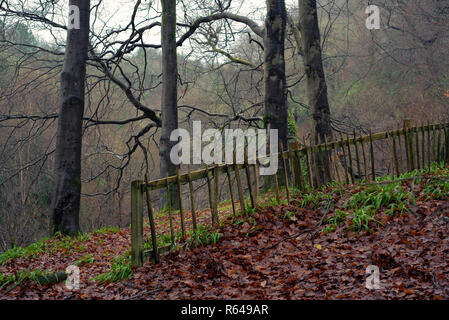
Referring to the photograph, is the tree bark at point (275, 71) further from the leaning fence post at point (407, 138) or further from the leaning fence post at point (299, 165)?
the leaning fence post at point (407, 138)

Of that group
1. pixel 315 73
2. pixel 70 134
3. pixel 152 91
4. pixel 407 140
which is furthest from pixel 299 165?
pixel 152 91

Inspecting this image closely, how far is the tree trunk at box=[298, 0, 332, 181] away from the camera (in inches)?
340

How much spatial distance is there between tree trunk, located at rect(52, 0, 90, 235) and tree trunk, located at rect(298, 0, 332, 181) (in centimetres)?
509

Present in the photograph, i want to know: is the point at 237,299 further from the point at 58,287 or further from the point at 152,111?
the point at 152,111

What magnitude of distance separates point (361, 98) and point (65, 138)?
2132 cm

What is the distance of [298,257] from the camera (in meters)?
4.70

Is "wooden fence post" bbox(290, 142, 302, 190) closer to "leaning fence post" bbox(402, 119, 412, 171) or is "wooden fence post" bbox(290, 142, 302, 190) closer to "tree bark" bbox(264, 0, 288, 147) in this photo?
"tree bark" bbox(264, 0, 288, 147)

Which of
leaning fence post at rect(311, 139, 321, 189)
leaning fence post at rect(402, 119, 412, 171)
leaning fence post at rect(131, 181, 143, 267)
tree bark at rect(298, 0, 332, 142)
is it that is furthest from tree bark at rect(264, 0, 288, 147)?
leaning fence post at rect(131, 181, 143, 267)

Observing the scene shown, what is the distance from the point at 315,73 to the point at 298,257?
17.7ft

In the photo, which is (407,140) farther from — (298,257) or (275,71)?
(298,257)

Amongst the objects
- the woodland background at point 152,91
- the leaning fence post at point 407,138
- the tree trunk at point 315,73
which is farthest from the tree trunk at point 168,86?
the leaning fence post at point 407,138

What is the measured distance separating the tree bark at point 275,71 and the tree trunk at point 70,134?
4126mm

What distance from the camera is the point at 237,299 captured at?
12.2ft
